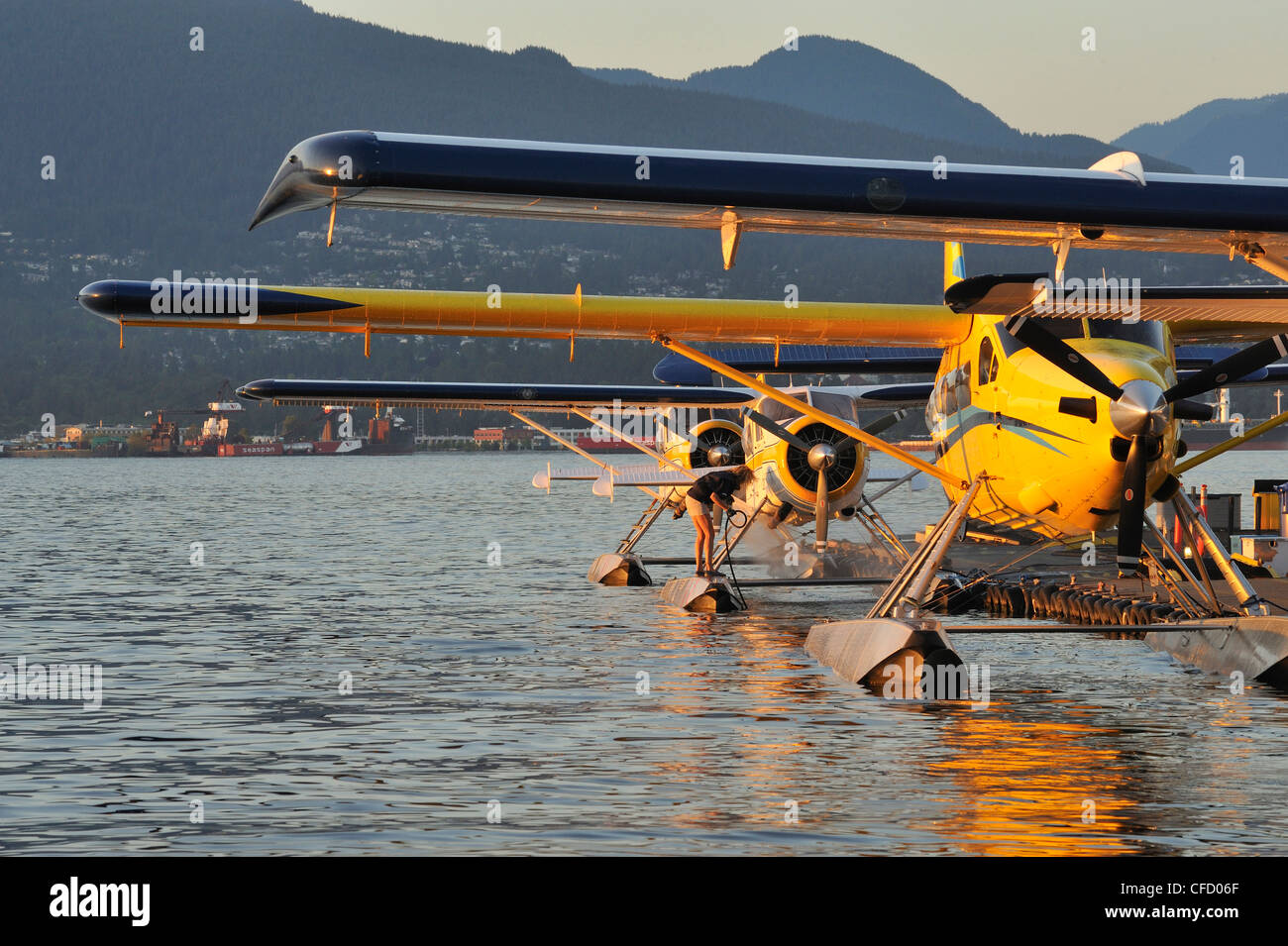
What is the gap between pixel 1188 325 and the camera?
11.9m

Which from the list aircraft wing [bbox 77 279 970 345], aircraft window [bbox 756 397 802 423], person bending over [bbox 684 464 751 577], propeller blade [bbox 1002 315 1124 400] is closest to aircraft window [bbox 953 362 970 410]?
aircraft wing [bbox 77 279 970 345]

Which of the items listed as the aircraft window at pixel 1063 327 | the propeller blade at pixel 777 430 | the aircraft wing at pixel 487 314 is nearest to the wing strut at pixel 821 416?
the aircraft wing at pixel 487 314

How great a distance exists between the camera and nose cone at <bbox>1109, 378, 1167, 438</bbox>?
929cm

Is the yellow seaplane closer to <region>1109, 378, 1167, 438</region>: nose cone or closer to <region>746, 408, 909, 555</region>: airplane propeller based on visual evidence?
<region>1109, 378, 1167, 438</region>: nose cone

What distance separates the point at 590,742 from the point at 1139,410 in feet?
12.8

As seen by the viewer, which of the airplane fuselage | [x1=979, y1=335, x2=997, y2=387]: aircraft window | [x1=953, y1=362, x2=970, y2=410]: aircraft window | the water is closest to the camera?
the water

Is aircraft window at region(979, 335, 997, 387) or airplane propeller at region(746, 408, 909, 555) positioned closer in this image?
aircraft window at region(979, 335, 997, 387)

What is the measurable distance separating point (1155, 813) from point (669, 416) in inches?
Answer: 607

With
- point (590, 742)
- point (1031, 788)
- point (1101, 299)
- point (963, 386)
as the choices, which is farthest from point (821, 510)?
point (1031, 788)

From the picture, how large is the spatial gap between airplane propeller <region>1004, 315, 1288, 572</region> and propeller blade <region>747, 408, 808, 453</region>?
16.3ft

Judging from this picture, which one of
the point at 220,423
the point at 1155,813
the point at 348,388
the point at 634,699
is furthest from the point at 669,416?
the point at 220,423
